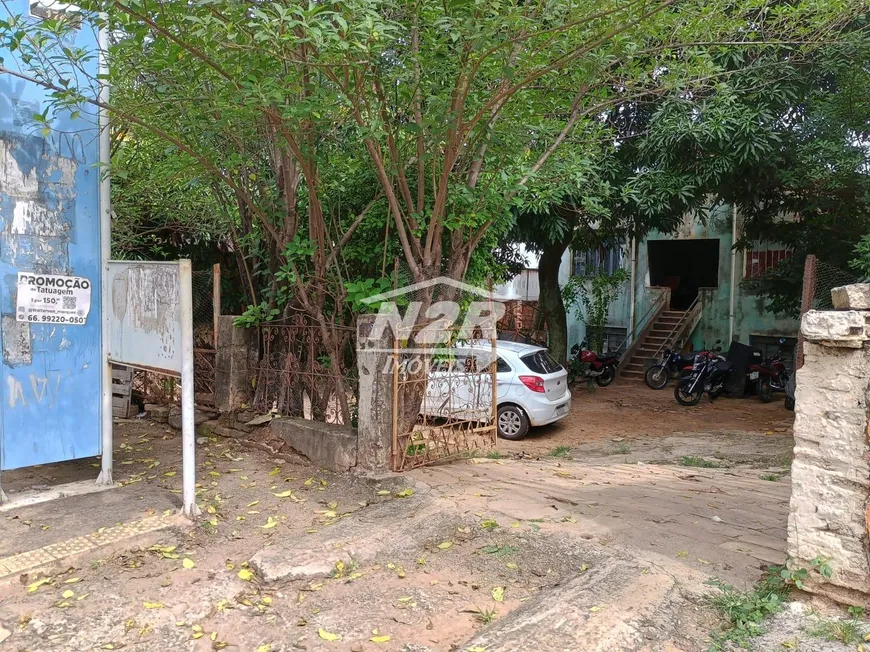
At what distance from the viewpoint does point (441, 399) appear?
6.52m

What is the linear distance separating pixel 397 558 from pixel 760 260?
49.6 feet

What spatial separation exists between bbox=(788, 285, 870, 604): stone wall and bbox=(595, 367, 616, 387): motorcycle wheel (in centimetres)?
1176

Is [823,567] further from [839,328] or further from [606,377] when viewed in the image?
[606,377]

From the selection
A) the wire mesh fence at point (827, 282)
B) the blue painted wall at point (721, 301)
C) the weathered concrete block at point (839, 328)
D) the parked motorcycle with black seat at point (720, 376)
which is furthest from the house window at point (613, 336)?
the weathered concrete block at point (839, 328)

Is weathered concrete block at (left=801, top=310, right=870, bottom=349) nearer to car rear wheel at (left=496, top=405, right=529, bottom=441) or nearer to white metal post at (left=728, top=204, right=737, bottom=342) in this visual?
car rear wheel at (left=496, top=405, right=529, bottom=441)

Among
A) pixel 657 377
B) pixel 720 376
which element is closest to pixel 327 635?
pixel 720 376

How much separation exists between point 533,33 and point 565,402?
21.7 feet

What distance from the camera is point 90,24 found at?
4949mm

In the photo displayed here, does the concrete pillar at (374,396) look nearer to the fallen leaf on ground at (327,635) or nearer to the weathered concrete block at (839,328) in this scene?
the fallen leaf on ground at (327,635)

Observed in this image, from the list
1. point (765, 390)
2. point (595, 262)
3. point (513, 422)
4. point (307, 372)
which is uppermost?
point (595, 262)

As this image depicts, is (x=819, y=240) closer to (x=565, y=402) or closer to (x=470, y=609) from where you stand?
(x=565, y=402)

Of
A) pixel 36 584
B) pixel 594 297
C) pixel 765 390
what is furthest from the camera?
pixel 594 297

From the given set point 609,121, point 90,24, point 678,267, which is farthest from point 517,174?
point 678,267

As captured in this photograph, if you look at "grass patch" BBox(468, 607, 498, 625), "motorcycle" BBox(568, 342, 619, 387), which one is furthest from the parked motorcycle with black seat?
"grass patch" BBox(468, 607, 498, 625)
